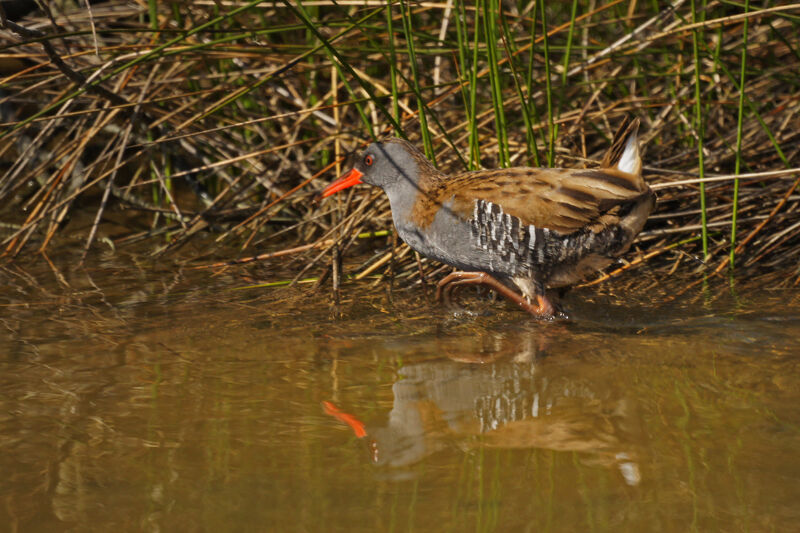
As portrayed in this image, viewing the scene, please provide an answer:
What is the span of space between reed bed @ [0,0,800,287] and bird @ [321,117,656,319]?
28 cm

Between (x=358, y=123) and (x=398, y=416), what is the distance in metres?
2.89

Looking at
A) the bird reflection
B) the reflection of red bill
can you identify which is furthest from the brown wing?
the reflection of red bill

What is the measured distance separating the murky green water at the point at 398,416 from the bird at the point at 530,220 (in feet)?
0.58

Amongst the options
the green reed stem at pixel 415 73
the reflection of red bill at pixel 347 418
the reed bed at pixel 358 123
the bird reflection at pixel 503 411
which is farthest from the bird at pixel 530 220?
the reflection of red bill at pixel 347 418

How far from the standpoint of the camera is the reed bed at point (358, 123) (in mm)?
4160

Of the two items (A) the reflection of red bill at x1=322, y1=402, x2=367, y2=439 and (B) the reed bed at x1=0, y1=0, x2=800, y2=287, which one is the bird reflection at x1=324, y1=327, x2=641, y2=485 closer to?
(A) the reflection of red bill at x1=322, y1=402, x2=367, y2=439

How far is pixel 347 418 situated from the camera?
2.56 metres

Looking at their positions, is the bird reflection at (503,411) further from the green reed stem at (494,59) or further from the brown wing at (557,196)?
the green reed stem at (494,59)

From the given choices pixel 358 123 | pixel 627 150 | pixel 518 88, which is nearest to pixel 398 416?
pixel 518 88

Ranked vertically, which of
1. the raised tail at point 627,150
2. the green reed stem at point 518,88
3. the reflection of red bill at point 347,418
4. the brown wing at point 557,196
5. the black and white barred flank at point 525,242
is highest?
the green reed stem at point 518,88

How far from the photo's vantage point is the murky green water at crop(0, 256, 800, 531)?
2.01 meters

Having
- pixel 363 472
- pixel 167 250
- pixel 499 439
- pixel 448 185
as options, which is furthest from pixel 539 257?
pixel 167 250

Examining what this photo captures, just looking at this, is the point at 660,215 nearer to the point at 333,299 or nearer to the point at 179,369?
the point at 333,299

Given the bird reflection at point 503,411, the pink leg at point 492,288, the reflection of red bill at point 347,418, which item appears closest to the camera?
the bird reflection at point 503,411
